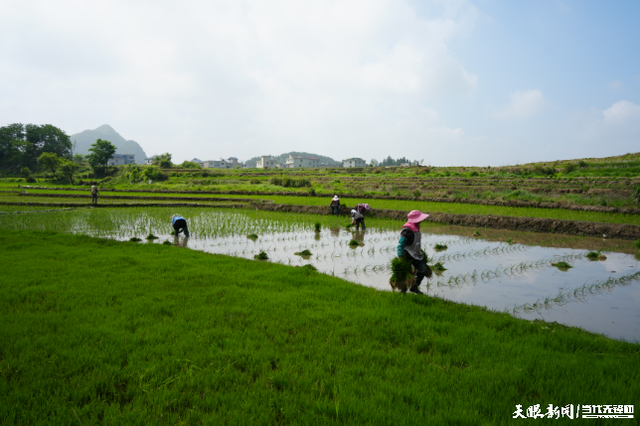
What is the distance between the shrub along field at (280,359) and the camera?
98.9 inches

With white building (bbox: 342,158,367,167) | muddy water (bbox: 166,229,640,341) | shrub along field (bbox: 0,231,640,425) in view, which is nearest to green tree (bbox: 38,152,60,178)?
muddy water (bbox: 166,229,640,341)

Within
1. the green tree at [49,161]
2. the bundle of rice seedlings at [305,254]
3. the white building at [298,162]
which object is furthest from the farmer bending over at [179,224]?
the white building at [298,162]

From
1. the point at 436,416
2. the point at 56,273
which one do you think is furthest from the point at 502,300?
the point at 56,273

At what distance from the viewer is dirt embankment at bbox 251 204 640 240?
Answer: 11055 millimetres

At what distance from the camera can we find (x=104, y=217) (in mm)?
15570

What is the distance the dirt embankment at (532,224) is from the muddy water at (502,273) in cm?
310

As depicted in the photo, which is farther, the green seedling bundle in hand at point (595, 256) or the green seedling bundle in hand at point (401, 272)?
the green seedling bundle in hand at point (595, 256)

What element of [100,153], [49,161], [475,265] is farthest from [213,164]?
[475,265]

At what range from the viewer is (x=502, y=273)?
7.10 metres

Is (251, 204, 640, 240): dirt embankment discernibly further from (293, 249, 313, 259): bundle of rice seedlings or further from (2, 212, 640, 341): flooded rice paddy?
(293, 249, 313, 259): bundle of rice seedlings

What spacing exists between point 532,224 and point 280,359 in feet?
42.6

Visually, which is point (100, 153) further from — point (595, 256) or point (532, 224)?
point (595, 256)

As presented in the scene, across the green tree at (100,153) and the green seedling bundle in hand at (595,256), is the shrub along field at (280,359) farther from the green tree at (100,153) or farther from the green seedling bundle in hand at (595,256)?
the green tree at (100,153)

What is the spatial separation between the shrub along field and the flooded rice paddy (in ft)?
3.96
